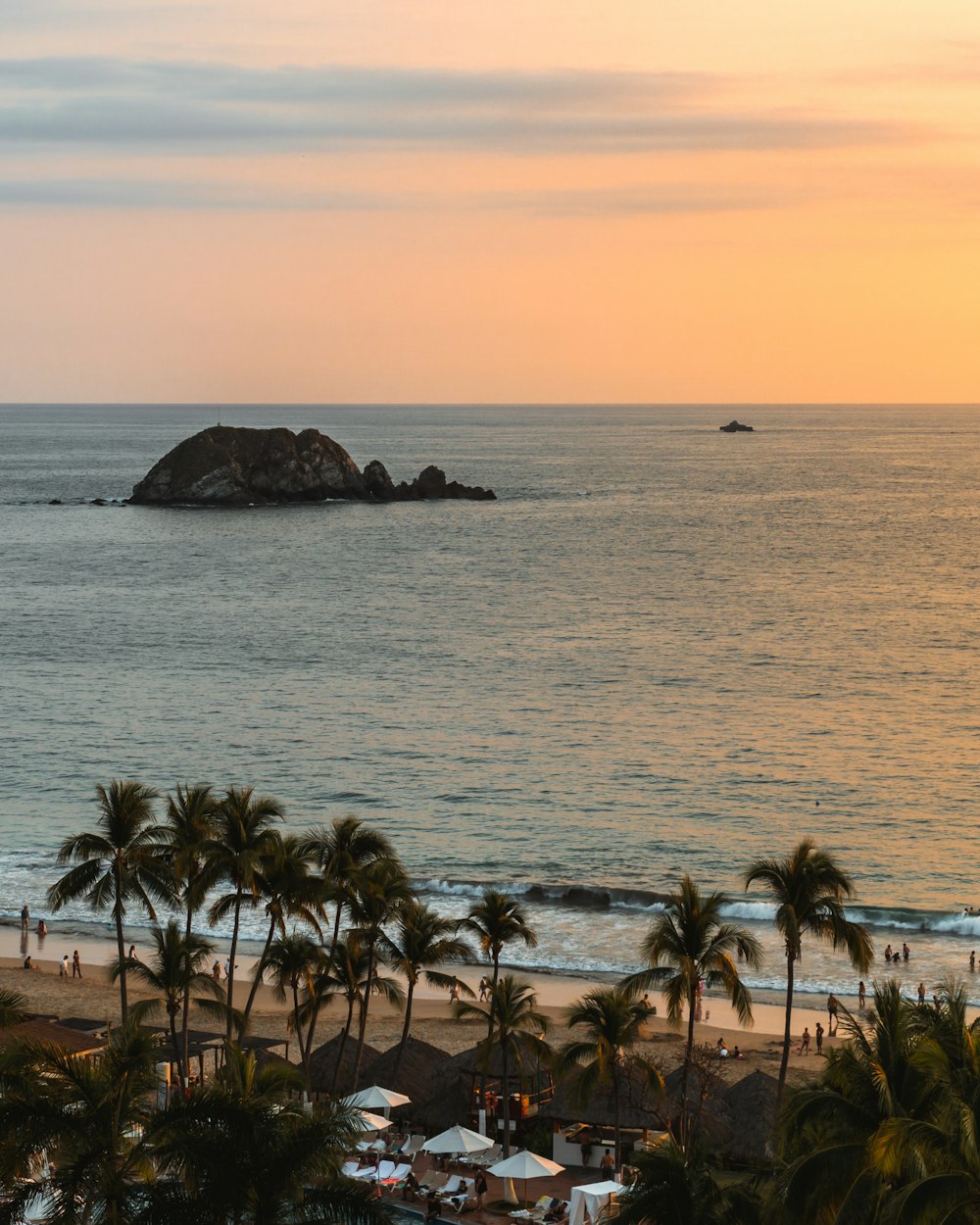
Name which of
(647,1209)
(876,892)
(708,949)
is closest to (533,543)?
(876,892)

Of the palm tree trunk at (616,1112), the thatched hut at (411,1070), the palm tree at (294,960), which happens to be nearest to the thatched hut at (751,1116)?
the palm tree trunk at (616,1112)

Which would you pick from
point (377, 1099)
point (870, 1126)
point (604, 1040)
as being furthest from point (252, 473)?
point (870, 1126)

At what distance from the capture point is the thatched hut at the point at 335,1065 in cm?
3553

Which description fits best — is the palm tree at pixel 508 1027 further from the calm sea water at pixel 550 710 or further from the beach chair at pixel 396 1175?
the calm sea water at pixel 550 710

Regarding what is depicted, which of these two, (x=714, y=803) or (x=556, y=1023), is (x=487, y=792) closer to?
(x=714, y=803)

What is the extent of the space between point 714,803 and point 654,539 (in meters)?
94.8

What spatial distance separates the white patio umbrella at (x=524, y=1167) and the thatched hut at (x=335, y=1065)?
595cm

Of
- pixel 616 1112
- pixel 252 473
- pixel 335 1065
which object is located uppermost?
pixel 252 473

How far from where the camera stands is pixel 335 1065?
35.2 meters

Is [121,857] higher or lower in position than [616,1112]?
higher

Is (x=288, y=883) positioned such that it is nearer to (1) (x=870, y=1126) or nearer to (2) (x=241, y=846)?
(2) (x=241, y=846)

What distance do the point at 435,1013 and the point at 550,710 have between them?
1271 inches

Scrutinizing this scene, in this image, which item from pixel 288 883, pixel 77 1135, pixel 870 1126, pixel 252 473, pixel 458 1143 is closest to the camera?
pixel 870 1126

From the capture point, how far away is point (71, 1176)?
58.6 feet
